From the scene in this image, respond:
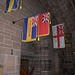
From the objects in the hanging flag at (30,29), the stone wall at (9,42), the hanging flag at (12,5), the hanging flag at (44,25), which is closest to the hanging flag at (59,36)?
the hanging flag at (44,25)

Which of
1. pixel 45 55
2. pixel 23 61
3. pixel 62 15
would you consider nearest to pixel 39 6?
pixel 62 15

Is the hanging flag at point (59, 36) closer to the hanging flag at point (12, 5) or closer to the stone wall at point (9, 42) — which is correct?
the stone wall at point (9, 42)

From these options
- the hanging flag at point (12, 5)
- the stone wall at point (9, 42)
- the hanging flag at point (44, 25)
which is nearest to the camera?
the hanging flag at point (12, 5)

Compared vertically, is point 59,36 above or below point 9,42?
above

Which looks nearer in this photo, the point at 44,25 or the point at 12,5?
the point at 12,5

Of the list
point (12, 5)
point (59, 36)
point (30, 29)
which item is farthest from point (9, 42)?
point (59, 36)

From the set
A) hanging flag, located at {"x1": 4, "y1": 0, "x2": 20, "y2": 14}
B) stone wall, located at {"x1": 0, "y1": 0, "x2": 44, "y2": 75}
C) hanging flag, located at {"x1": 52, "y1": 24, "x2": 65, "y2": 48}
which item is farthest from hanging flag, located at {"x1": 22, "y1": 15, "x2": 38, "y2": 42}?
hanging flag, located at {"x1": 52, "y1": 24, "x2": 65, "y2": 48}

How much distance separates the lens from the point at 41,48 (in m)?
6.89

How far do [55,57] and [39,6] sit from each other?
4.05 meters

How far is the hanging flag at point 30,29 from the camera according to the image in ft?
13.0

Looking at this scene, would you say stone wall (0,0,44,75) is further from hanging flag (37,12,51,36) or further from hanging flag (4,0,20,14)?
hanging flag (37,12,51,36)

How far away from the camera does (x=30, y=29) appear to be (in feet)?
13.4

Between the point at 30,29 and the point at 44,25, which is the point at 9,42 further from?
the point at 44,25

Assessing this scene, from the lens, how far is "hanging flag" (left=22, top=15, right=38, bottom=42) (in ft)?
13.0
